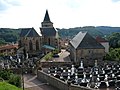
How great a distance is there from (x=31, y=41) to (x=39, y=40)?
1.62 m

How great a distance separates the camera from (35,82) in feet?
112

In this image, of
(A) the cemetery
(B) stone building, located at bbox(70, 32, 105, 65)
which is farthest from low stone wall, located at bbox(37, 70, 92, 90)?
(B) stone building, located at bbox(70, 32, 105, 65)

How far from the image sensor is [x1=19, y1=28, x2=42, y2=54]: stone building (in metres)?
59.8

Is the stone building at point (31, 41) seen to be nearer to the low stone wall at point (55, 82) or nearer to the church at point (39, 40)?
the church at point (39, 40)

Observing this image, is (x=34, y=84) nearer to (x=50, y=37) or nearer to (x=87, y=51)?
(x=87, y=51)

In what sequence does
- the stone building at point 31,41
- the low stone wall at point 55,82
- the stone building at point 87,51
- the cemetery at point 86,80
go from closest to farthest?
the low stone wall at point 55,82
the cemetery at point 86,80
the stone building at point 87,51
the stone building at point 31,41

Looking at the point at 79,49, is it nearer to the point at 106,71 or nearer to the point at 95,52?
the point at 95,52

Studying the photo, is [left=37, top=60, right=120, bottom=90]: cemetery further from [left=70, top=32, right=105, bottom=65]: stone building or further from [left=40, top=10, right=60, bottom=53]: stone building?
[left=40, top=10, right=60, bottom=53]: stone building

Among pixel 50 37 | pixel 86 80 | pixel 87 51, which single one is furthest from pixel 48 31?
pixel 86 80

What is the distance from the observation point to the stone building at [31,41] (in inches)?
2356

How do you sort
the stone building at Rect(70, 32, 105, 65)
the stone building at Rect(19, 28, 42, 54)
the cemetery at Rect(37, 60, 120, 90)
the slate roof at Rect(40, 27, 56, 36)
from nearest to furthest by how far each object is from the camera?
the cemetery at Rect(37, 60, 120, 90) → the stone building at Rect(70, 32, 105, 65) → the stone building at Rect(19, 28, 42, 54) → the slate roof at Rect(40, 27, 56, 36)

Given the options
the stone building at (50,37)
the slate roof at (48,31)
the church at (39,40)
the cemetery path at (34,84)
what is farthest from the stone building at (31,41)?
the cemetery path at (34,84)

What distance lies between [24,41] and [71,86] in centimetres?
3688

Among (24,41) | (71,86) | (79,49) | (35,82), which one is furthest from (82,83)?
(24,41)
